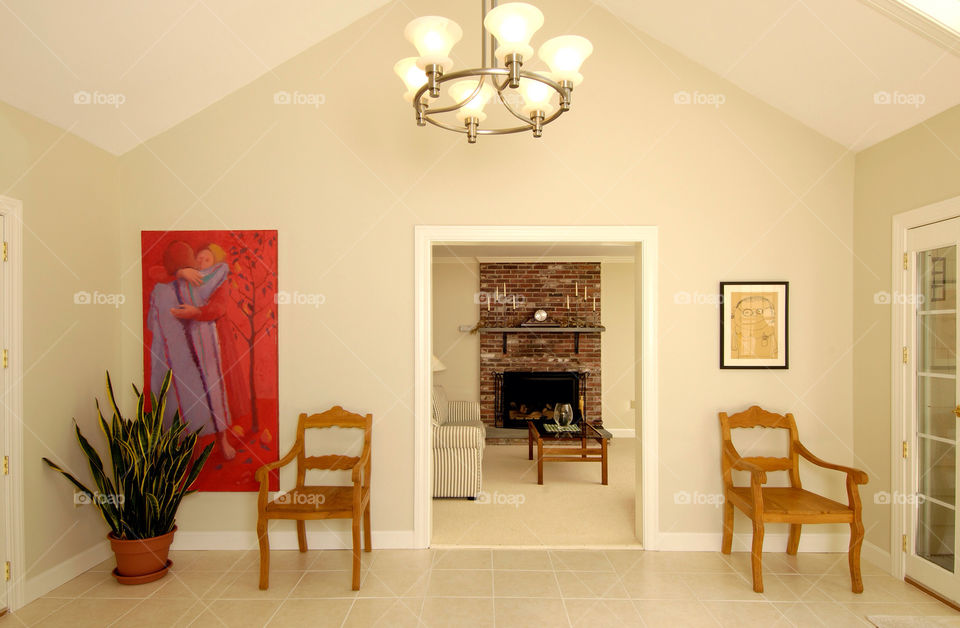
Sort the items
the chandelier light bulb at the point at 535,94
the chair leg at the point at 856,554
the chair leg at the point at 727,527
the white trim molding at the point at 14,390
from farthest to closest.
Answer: the chair leg at the point at 727,527 < the chair leg at the point at 856,554 < the white trim molding at the point at 14,390 < the chandelier light bulb at the point at 535,94

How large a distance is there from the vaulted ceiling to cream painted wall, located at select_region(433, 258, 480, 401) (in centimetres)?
388

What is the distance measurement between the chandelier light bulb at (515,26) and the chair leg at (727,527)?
2857mm

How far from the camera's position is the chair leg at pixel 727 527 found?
324 cm

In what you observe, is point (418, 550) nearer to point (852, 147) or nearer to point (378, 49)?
point (378, 49)

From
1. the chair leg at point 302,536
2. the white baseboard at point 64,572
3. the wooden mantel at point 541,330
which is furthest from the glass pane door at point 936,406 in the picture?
the white baseboard at point 64,572

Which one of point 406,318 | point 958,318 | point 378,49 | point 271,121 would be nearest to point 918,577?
point 958,318

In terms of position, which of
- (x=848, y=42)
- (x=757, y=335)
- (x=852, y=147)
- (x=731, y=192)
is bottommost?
(x=757, y=335)

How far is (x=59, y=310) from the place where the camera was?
300cm

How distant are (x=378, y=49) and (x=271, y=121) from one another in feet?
2.70

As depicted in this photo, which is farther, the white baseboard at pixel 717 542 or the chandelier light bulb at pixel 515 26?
the white baseboard at pixel 717 542

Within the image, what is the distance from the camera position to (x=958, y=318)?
2.70m

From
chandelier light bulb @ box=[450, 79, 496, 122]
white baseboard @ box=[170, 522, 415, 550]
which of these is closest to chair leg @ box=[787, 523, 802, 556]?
white baseboard @ box=[170, 522, 415, 550]

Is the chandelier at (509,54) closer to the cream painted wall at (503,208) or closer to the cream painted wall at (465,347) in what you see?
the cream painted wall at (503,208)

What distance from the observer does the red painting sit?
3400mm
